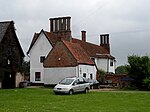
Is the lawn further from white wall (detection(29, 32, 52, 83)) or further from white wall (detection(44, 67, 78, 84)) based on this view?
white wall (detection(29, 32, 52, 83))

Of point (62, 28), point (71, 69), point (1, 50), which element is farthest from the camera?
point (62, 28)

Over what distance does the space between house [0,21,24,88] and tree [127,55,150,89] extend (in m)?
16.1

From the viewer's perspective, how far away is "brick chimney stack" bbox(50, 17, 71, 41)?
5966 centimetres

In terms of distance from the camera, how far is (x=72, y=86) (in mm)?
36250

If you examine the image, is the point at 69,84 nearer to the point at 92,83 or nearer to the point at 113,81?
the point at 92,83

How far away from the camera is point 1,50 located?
49.1 metres

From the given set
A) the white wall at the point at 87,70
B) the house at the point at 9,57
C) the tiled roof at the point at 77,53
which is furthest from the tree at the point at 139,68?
the house at the point at 9,57

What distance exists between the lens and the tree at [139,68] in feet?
162

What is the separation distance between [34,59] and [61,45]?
10.8 metres

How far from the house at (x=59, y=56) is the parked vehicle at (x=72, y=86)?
14.9 meters

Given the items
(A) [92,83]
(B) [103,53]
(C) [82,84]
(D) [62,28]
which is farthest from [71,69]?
(B) [103,53]

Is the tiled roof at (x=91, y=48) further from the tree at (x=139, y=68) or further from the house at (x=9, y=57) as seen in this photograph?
the tree at (x=139, y=68)

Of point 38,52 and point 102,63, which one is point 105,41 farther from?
point 38,52

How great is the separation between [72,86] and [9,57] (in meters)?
17.6
